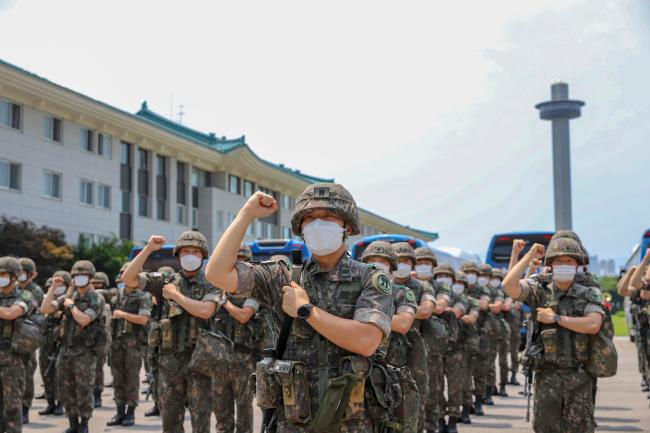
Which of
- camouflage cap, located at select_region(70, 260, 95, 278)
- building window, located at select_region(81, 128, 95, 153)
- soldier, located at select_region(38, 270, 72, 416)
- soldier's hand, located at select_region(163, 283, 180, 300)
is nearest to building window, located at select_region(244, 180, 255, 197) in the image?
building window, located at select_region(81, 128, 95, 153)

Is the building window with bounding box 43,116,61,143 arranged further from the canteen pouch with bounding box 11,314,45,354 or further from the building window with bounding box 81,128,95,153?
the canteen pouch with bounding box 11,314,45,354

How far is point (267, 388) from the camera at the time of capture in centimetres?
451

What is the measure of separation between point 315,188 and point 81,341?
7086 millimetres

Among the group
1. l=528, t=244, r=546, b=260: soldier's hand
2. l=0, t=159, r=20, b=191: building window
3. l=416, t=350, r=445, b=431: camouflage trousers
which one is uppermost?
l=0, t=159, r=20, b=191: building window

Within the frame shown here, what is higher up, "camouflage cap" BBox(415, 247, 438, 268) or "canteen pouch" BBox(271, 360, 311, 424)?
"camouflage cap" BBox(415, 247, 438, 268)

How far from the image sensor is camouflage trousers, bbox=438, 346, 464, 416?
1103cm

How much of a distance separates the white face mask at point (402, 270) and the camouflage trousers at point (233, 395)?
179cm

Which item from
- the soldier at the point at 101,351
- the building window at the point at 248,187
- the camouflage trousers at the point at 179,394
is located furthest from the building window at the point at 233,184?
the camouflage trousers at the point at 179,394

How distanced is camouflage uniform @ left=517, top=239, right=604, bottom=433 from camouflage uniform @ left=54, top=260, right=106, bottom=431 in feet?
18.5

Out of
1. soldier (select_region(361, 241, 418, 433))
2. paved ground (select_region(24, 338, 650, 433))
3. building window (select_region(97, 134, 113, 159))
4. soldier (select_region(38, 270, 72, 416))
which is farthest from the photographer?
building window (select_region(97, 134, 113, 159))

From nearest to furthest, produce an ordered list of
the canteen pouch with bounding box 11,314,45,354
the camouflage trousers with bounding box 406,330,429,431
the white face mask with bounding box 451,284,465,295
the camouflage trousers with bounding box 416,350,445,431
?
the canteen pouch with bounding box 11,314,45,354 → the camouflage trousers with bounding box 406,330,429,431 → the camouflage trousers with bounding box 416,350,445,431 → the white face mask with bounding box 451,284,465,295

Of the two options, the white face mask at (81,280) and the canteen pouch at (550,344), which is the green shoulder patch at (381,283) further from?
the white face mask at (81,280)

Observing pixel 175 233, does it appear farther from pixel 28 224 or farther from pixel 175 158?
pixel 28 224

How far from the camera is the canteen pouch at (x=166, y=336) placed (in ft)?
26.6
